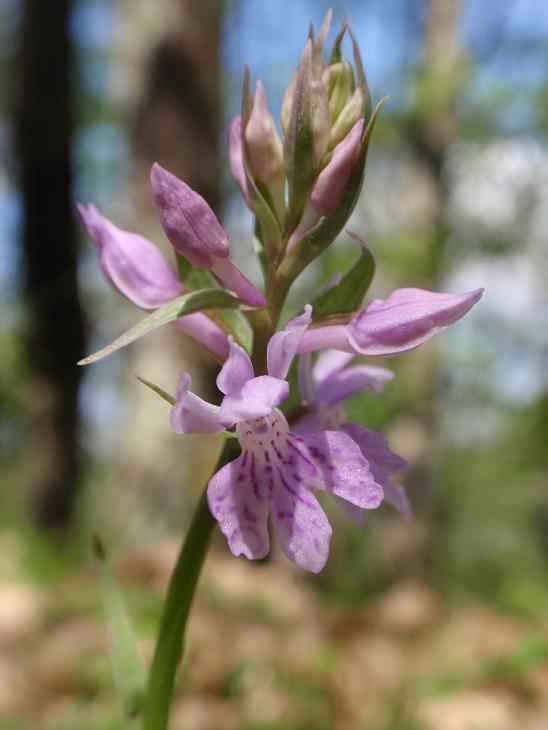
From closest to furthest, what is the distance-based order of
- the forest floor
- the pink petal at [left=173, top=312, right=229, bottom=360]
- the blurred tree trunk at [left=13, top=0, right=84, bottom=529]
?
the pink petal at [left=173, top=312, right=229, bottom=360] → the forest floor → the blurred tree trunk at [left=13, top=0, right=84, bottom=529]

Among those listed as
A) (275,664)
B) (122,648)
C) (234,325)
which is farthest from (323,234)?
(275,664)

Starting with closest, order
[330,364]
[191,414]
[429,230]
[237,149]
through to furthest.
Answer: [191,414] < [237,149] < [330,364] < [429,230]

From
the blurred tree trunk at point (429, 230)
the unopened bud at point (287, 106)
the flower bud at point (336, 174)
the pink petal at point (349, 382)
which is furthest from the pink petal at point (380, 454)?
the blurred tree trunk at point (429, 230)

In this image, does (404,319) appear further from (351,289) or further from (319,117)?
(319,117)

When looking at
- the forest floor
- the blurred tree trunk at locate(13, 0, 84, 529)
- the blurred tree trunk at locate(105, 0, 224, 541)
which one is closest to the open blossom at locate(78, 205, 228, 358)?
the forest floor

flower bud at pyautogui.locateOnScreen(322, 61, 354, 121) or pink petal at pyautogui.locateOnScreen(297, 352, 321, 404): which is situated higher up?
flower bud at pyautogui.locateOnScreen(322, 61, 354, 121)

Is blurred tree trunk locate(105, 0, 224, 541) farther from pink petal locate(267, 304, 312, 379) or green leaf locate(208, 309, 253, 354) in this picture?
pink petal locate(267, 304, 312, 379)

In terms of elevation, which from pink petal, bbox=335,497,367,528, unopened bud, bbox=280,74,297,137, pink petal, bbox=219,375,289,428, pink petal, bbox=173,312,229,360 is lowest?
pink petal, bbox=335,497,367,528
